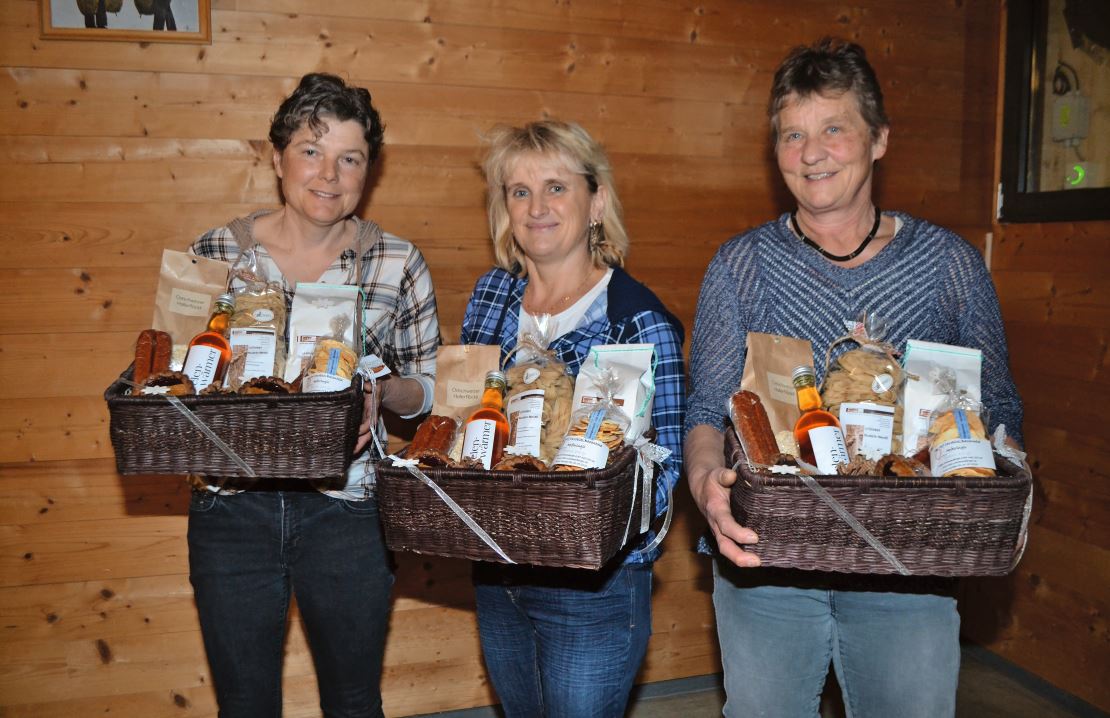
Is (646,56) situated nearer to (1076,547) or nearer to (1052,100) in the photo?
(1052,100)

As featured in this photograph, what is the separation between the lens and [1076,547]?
8.73ft

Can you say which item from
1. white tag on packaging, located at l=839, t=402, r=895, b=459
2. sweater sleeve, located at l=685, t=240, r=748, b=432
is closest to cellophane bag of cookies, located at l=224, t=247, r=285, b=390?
sweater sleeve, located at l=685, t=240, r=748, b=432

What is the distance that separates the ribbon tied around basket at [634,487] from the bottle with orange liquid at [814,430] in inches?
7.9

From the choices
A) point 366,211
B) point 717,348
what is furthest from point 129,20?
point 717,348

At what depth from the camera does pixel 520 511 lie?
1270 mm

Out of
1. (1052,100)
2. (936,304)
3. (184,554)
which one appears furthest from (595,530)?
(1052,100)

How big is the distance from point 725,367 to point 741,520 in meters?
0.32

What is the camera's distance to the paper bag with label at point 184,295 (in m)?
1.60

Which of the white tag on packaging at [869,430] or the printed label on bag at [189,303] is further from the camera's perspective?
the printed label on bag at [189,303]

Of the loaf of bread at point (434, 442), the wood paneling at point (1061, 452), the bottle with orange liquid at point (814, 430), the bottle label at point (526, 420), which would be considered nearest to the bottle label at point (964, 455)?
the bottle with orange liquid at point (814, 430)

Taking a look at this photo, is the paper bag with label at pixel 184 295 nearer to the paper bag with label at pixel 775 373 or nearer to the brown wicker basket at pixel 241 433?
the brown wicker basket at pixel 241 433

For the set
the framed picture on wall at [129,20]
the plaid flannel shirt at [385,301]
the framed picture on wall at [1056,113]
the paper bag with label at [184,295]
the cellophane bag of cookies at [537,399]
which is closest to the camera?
the cellophane bag of cookies at [537,399]

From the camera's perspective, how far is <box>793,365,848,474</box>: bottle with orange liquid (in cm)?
127

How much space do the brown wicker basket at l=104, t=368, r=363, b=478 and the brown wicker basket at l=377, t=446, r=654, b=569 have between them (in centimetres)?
16
